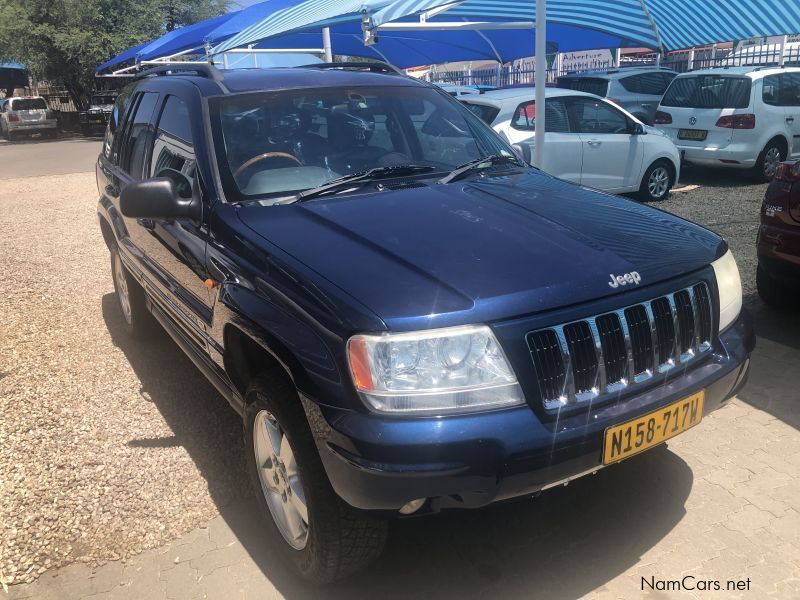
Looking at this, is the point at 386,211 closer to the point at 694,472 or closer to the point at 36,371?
the point at 694,472

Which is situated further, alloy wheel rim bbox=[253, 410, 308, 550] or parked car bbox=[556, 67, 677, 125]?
parked car bbox=[556, 67, 677, 125]

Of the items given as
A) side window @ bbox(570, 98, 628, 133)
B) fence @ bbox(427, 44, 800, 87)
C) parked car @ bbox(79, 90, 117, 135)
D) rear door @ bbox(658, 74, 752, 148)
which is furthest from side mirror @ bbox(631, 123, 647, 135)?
parked car @ bbox(79, 90, 117, 135)

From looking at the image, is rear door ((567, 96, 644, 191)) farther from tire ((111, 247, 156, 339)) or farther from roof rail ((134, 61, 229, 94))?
tire ((111, 247, 156, 339))

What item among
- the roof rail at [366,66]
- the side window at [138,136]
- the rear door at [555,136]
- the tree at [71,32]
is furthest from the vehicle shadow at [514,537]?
the tree at [71,32]

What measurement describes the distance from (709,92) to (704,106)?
23 centimetres

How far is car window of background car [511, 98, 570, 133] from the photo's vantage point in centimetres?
840

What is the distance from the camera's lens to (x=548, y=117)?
28.4ft

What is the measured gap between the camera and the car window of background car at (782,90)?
10.3 m

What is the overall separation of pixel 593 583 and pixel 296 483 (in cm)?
115

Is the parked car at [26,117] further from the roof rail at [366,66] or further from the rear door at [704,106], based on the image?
the roof rail at [366,66]

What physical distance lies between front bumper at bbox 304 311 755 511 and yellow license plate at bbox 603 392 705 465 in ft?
0.17

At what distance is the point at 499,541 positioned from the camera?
285 cm

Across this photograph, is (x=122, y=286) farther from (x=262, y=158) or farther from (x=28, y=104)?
(x=28, y=104)

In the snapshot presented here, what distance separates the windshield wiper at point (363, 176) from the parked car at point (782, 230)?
2416 millimetres
